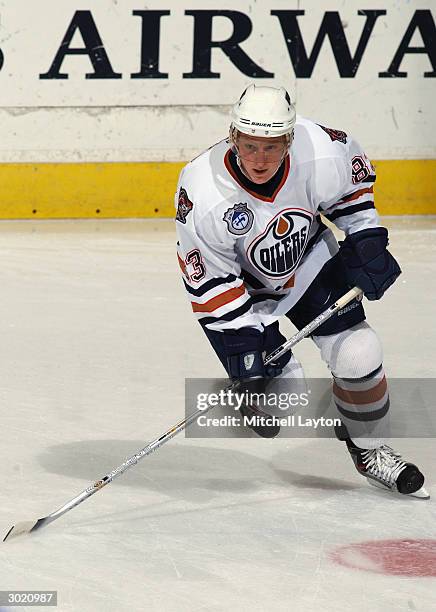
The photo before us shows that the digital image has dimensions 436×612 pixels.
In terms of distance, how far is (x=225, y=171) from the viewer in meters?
2.79

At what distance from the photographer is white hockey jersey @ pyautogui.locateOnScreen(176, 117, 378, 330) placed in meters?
2.77

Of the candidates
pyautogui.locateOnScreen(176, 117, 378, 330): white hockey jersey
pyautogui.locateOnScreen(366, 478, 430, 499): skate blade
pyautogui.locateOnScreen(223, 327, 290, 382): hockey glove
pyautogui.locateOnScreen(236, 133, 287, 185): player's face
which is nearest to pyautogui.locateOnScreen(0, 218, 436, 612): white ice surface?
pyautogui.locateOnScreen(366, 478, 430, 499): skate blade

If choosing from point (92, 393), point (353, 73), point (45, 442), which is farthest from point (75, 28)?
point (45, 442)

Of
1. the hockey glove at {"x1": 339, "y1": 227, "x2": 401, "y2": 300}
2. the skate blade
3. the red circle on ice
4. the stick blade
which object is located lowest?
the red circle on ice

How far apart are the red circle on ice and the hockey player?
277 millimetres

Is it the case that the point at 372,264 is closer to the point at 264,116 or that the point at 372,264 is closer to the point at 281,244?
the point at 281,244

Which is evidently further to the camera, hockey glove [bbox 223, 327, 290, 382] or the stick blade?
hockey glove [bbox 223, 327, 290, 382]

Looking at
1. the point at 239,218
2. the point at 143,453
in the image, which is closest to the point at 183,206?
the point at 239,218

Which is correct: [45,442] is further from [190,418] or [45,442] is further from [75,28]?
[75,28]

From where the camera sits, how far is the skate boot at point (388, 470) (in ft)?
9.50

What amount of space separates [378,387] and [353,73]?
11.5ft

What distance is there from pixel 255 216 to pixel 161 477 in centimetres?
69

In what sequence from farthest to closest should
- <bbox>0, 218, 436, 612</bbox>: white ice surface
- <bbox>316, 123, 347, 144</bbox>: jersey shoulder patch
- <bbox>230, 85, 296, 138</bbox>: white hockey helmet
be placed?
<bbox>316, 123, 347, 144</bbox>: jersey shoulder patch < <bbox>230, 85, 296, 138</bbox>: white hockey helmet < <bbox>0, 218, 436, 612</bbox>: white ice surface

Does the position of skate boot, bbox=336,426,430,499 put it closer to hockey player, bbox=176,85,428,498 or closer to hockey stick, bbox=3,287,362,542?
hockey player, bbox=176,85,428,498
